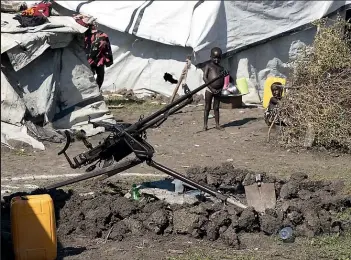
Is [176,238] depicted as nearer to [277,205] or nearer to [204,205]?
[204,205]

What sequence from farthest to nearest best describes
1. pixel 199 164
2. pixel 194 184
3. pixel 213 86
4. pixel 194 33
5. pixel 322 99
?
pixel 194 33 → pixel 213 86 → pixel 322 99 → pixel 199 164 → pixel 194 184

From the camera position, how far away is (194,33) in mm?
15383

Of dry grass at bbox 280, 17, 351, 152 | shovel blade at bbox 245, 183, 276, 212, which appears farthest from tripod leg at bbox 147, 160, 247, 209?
dry grass at bbox 280, 17, 351, 152

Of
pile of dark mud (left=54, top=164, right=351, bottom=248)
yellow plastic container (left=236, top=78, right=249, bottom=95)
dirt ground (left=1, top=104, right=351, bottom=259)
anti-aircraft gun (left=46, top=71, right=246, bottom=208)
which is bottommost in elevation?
dirt ground (left=1, top=104, right=351, bottom=259)

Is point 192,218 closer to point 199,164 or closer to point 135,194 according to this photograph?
point 135,194

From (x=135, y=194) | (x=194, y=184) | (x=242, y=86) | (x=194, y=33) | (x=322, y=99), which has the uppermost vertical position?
(x=194, y=33)

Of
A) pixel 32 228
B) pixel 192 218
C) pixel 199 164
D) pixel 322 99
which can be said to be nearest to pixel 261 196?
pixel 192 218

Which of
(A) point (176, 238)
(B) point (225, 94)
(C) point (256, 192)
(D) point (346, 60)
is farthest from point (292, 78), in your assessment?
(A) point (176, 238)

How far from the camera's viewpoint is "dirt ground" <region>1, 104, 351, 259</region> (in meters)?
6.94

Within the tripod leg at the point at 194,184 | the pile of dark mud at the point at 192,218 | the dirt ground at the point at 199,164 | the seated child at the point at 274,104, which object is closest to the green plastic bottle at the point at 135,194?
the pile of dark mud at the point at 192,218

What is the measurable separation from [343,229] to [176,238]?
1558mm

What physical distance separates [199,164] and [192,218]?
339 cm

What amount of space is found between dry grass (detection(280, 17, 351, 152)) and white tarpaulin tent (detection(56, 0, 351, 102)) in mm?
3869

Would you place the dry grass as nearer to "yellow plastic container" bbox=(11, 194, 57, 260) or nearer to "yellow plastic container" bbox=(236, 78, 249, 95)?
"yellow plastic container" bbox=(236, 78, 249, 95)
